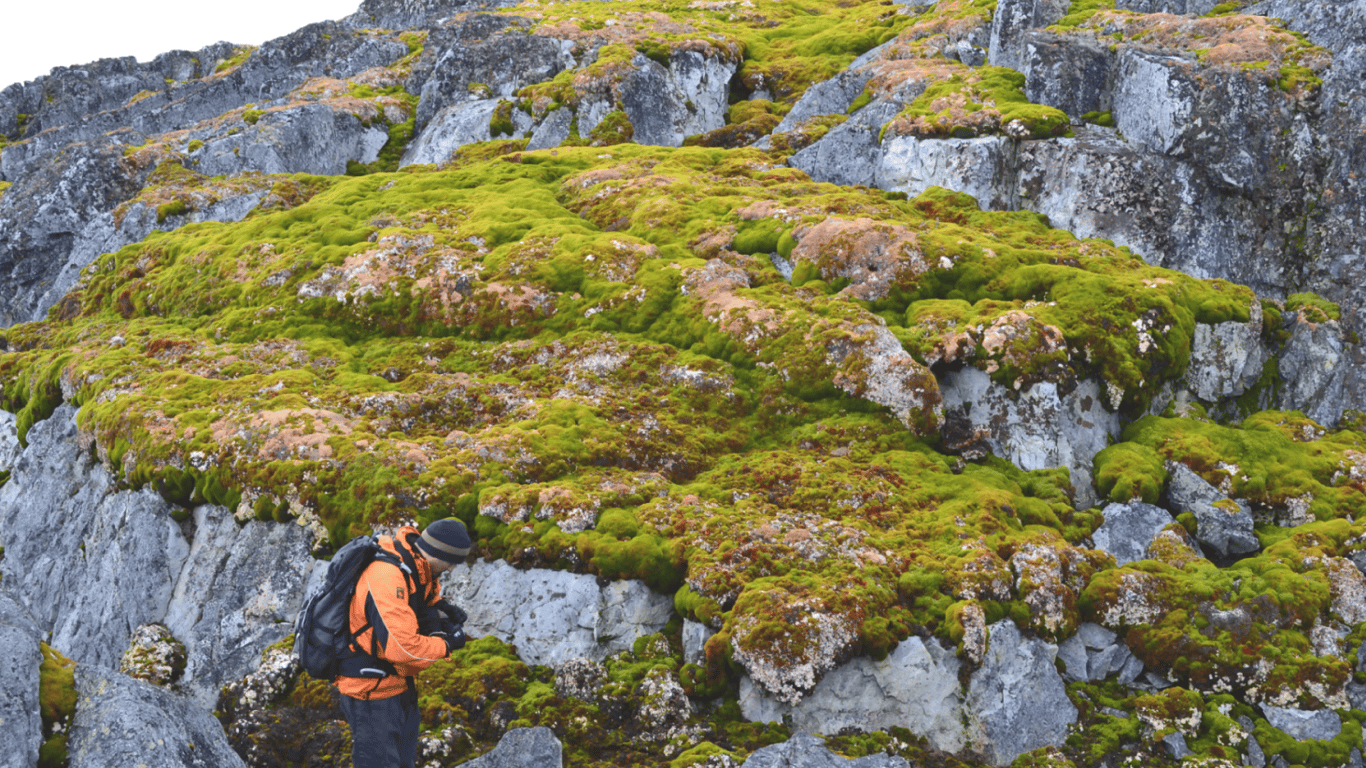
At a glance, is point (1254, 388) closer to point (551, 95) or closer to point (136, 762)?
point (136, 762)

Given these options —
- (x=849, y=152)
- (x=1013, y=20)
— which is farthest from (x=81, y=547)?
(x=1013, y=20)

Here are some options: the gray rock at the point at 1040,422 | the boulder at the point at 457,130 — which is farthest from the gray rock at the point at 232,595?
the boulder at the point at 457,130

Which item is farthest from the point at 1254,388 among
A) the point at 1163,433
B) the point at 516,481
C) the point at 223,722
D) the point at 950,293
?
the point at 223,722

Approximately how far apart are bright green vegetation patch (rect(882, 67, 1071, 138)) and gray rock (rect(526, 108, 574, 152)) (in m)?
14.1

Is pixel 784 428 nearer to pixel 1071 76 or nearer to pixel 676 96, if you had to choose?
pixel 1071 76

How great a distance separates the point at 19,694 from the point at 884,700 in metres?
10.4

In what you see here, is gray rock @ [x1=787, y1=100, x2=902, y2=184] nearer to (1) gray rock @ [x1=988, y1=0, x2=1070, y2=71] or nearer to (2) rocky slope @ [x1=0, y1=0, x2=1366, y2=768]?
(2) rocky slope @ [x1=0, y1=0, x2=1366, y2=768]

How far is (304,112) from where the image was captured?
136 feet

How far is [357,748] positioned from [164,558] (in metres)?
9.38

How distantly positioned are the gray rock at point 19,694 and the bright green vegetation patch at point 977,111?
88.7 feet

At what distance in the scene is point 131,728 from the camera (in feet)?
27.0

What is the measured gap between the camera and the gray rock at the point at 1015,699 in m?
12.5

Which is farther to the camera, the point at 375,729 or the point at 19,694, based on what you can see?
the point at 375,729

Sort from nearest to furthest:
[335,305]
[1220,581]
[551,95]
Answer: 1. [1220,581]
2. [335,305]
3. [551,95]
